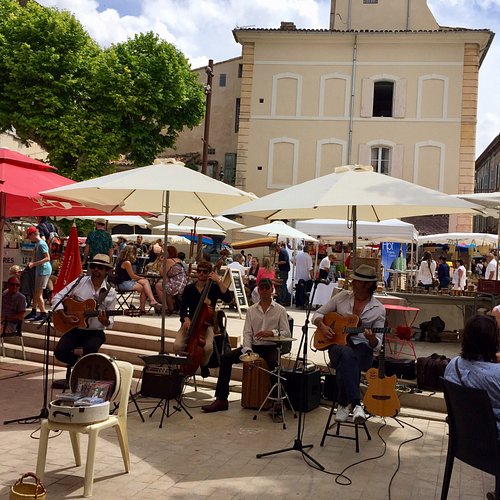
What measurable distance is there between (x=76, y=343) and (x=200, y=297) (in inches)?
59.4

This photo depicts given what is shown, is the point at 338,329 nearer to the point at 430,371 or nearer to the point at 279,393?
the point at 279,393

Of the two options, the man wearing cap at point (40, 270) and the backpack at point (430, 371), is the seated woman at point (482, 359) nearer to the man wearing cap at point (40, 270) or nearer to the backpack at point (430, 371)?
the backpack at point (430, 371)

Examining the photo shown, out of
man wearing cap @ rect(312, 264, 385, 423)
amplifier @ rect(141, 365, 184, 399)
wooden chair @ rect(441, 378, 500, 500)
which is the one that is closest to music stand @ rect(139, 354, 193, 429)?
amplifier @ rect(141, 365, 184, 399)

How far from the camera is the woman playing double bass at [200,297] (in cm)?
773

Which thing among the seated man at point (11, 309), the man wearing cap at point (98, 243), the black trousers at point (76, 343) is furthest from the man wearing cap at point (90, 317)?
the man wearing cap at point (98, 243)

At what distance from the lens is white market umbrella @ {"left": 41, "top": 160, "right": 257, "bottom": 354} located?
Answer: 710 cm

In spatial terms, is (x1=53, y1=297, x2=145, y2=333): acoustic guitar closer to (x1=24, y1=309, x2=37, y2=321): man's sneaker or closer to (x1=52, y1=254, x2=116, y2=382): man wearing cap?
(x1=52, y1=254, x2=116, y2=382): man wearing cap

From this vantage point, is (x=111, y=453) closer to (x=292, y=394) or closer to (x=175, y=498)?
(x=175, y=498)

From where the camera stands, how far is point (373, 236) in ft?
49.1

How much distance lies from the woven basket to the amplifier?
290 centimetres

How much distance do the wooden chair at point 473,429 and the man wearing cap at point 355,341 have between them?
173 centimetres

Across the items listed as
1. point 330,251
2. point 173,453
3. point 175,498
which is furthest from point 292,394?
point 330,251

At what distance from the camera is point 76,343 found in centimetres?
754

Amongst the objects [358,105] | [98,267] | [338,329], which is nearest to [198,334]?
[98,267]
